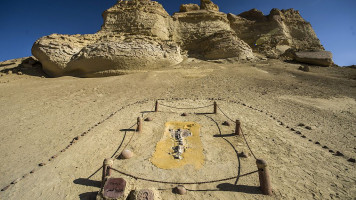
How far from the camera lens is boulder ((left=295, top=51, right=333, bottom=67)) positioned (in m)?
13.2

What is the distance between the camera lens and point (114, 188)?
2.07 metres

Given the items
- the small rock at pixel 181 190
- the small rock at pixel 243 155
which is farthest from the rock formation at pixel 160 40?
the small rock at pixel 181 190

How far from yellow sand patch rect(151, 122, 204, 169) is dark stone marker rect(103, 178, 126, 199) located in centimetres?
89

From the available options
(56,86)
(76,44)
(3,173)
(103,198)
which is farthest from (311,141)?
(76,44)

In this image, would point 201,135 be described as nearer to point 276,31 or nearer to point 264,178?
point 264,178

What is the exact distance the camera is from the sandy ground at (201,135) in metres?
2.46

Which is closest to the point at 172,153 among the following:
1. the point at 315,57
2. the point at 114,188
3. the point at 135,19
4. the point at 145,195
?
Result: the point at 145,195

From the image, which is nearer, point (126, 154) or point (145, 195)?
point (145, 195)

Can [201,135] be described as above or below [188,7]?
below

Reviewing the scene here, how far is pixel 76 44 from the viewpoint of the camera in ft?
38.7

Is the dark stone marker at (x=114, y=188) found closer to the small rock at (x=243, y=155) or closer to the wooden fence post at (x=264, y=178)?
the wooden fence post at (x=264, y=178)

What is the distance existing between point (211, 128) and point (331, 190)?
8.03 feet

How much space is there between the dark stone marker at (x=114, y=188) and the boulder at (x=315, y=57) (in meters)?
17.1

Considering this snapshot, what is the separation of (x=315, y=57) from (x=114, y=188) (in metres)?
17.5
